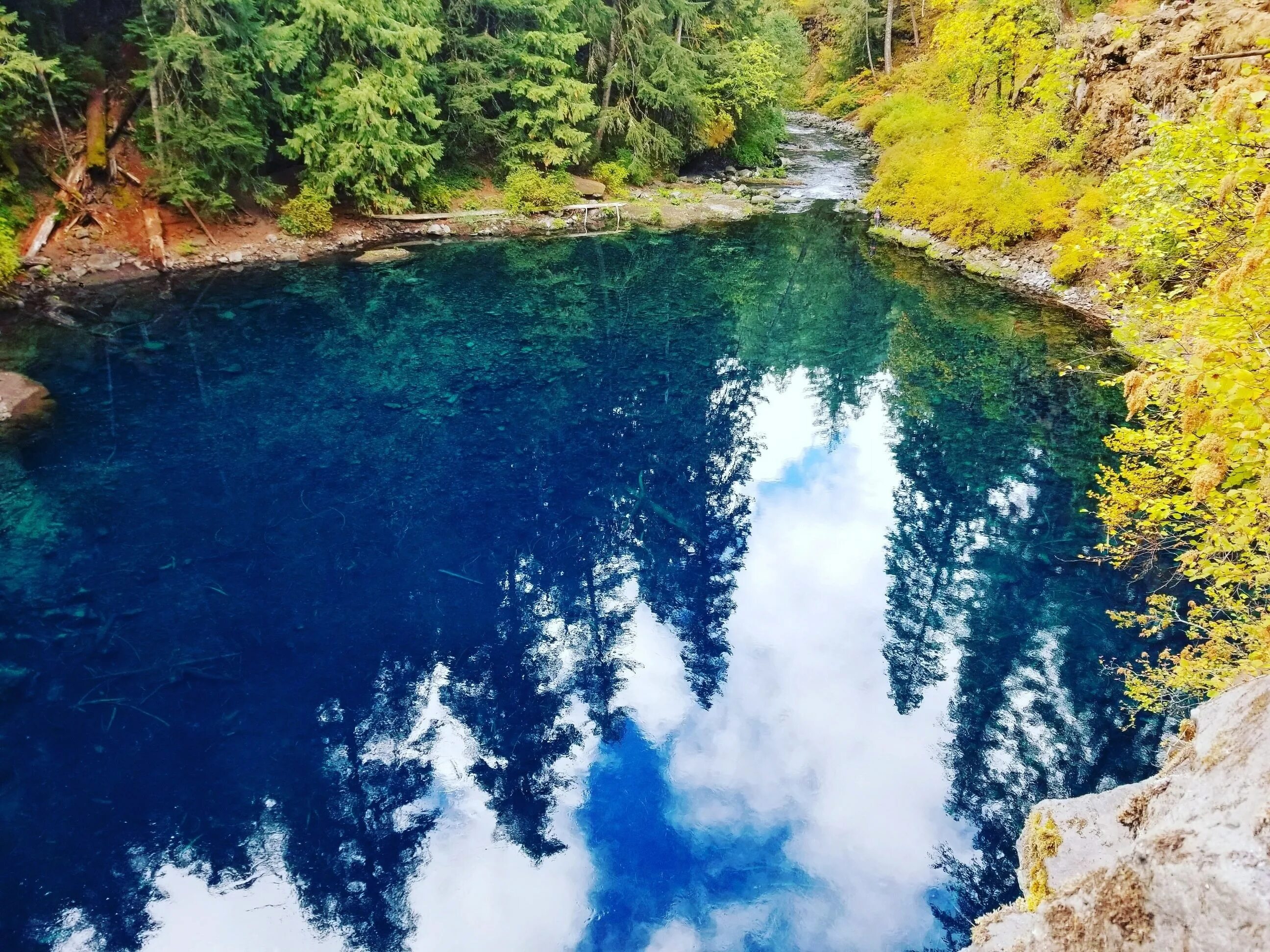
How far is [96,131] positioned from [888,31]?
169 feet

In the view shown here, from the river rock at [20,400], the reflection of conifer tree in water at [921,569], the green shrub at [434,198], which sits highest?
the green shrub at [434,198]

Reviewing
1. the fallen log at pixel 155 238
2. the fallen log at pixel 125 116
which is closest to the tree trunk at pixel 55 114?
the fallen log at pixel 125 116

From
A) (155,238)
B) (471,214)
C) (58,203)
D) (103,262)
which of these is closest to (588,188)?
(471,214)

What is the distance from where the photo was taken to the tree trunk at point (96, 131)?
2255cm

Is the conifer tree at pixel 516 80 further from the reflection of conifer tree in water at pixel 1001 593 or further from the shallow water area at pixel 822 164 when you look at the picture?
the reflection of conifer tree in water at pixel 1001 593

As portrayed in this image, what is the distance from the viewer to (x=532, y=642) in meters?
11.3

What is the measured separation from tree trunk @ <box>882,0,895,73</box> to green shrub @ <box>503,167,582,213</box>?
3487 centimetres

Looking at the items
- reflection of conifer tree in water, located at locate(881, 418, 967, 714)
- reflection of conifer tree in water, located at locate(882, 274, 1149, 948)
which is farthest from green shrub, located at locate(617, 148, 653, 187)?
reflection of conifer tree in water, located at locate(881, 418, 967, 714)

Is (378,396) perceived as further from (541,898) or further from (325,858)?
(541,898)

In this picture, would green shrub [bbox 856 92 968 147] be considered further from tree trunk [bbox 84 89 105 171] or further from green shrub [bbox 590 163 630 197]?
tree trunk [bbox 84 89 105 171]

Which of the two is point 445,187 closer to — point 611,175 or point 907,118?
point 611,175

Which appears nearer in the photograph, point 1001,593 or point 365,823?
point 365,823

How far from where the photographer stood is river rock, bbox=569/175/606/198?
1347 inches

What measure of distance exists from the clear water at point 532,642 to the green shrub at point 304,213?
22.6 feet
